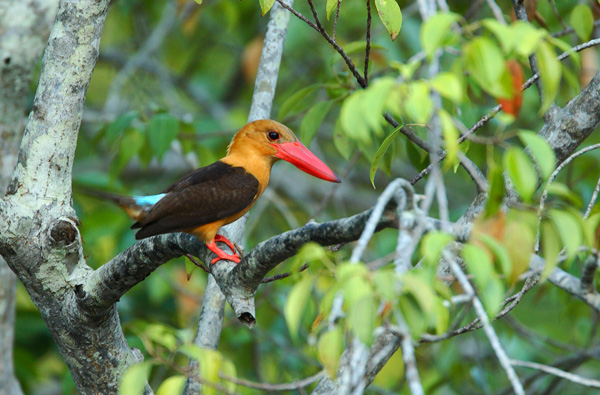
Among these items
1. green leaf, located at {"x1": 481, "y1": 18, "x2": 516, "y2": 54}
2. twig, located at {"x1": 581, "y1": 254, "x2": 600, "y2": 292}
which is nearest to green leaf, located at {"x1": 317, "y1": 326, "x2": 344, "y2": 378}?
green leaf, located at {"x1": 481, "y1": 18, "x2": 516, "y2": 54}

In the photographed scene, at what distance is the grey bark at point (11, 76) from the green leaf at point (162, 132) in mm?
726

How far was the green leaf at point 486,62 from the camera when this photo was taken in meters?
1.27

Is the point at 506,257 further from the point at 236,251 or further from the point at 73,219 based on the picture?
the point at 236,251

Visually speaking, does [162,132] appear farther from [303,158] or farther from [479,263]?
[479,263]

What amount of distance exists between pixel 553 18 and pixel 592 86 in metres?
2.24

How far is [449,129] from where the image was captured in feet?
4.11

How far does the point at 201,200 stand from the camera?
10.1ft

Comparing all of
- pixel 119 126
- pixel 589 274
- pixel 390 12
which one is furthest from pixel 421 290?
pixel 119 126

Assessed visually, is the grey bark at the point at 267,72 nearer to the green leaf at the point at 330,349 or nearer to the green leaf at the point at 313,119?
the green leaf at the point at 313,119

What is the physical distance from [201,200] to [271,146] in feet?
2.00

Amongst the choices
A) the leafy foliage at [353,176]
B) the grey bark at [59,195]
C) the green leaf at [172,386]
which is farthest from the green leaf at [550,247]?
the grey bark at [59,195]

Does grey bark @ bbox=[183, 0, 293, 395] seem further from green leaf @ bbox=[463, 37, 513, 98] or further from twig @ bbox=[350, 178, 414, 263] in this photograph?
green leaf @ bbox=[463, 37, 513, 98]

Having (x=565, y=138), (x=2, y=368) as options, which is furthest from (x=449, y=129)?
(x=2, y=368)

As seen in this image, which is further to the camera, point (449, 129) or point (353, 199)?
point (353, 199)
